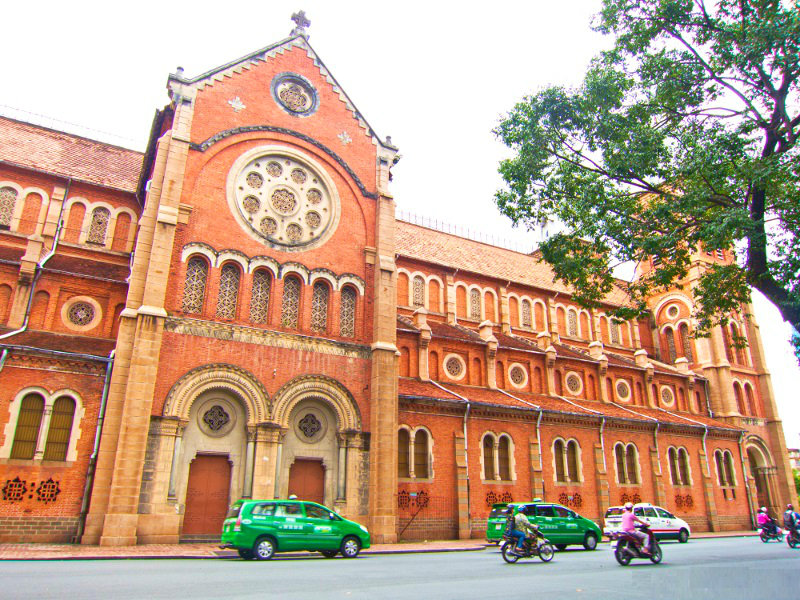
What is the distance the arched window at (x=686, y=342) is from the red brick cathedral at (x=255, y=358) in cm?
967

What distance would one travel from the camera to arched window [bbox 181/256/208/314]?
2169cm

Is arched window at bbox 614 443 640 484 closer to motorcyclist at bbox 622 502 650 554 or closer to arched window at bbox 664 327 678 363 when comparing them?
arched window at bbox 664 327 678 363

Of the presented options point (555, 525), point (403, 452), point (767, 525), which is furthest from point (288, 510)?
point (767, 525)

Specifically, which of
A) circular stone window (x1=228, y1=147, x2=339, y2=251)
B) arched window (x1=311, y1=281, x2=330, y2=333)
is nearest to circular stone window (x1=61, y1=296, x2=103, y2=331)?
circular stone window (x1=228, y1=147, x2=339, y2=251)

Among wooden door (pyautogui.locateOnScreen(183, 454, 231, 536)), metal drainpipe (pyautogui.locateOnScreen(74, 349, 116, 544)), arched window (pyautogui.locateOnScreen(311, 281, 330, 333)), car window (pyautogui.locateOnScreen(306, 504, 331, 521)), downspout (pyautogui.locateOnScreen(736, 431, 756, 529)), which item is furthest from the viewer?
downspout (pyautogui.locateOnScreen(736, 431, 756, 529))

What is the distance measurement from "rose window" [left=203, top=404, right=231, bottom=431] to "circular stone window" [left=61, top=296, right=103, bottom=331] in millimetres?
6178

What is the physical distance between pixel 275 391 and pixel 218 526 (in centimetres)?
486

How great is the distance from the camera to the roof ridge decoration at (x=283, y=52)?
24.1 metres

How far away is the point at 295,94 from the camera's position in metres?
26.1

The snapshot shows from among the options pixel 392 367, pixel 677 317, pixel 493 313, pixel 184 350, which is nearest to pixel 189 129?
pixel 184 350

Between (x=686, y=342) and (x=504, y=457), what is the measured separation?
22767mm

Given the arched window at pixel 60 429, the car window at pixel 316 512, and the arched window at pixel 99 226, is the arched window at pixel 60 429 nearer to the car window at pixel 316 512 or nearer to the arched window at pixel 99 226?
the car window at pixel 316 512

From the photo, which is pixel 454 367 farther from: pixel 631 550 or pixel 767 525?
pixel 631 550

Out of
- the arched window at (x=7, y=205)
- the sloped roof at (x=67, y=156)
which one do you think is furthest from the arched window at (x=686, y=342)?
the arched window at (x=7, y=205)
